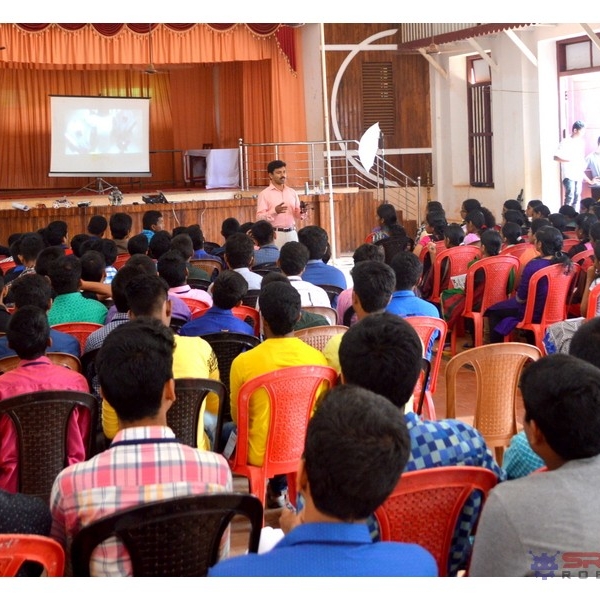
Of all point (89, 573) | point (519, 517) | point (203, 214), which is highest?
point (203, 214)

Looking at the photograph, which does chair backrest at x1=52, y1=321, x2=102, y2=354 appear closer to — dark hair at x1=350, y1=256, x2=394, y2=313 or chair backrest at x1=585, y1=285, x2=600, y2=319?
Result: dark hair at x1=350, y1=256, x2=394, y2=313

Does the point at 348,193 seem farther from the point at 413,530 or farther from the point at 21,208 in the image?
the point at 413,530

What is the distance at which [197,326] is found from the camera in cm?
394

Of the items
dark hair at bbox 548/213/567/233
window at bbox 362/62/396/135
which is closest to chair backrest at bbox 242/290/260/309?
dark hair at bbox 548/213/567/233

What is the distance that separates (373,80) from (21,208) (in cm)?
514

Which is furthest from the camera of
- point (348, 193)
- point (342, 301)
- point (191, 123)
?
point (191, 123)

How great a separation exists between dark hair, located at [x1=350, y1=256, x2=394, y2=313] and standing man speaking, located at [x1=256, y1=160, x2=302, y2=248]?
14.7 feet

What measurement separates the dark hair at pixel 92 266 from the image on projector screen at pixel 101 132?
883 centimetres

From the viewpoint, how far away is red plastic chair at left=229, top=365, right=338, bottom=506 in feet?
10.5

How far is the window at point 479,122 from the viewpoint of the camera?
12148mm

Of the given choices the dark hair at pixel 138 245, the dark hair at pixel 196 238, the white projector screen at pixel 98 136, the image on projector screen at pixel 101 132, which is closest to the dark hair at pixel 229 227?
the dark hair at pixel 196 238

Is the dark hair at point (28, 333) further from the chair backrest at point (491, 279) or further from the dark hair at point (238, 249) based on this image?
the chair backrest at point (491, 279)

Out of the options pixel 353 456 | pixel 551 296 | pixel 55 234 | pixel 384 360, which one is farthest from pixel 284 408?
pixel 55 234
